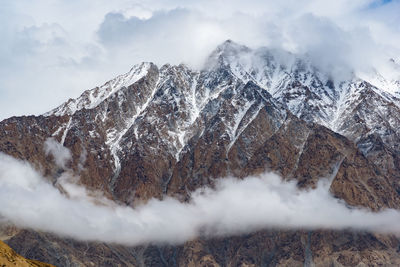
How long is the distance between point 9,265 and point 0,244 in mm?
9447

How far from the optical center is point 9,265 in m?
185

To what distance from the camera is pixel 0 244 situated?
192500mm
